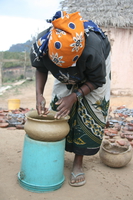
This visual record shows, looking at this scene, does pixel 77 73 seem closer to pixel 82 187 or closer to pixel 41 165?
pixel 41 165

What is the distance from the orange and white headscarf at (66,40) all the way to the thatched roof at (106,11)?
721cm

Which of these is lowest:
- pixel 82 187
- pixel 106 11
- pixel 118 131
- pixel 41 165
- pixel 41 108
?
pixel 118 131

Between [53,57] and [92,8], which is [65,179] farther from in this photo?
[92,8]

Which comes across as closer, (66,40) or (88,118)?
(66,40)

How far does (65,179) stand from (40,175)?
16.8 inches

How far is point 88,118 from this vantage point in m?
2.34

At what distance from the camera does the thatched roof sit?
28.0ft

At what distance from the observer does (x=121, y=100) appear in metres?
8.34

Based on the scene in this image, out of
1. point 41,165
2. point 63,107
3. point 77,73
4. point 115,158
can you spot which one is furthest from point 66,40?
point 115,158

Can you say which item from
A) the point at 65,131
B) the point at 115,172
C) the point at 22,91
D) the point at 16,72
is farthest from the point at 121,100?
the point at 16,72

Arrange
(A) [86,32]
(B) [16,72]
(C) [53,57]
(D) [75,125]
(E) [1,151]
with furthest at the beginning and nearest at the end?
(B) [16,72], (E) [1,151], (D) [75,125], (A) [86,32], (C) [53,57]

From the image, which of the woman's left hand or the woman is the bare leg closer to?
the woman

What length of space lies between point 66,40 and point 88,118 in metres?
0.92

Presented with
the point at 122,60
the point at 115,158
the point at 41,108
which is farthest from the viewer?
the point at 122,60
